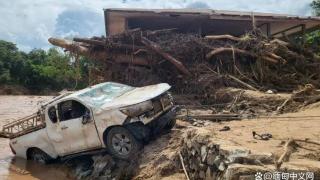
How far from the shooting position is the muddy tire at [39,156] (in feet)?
40.6

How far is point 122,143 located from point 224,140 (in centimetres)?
327

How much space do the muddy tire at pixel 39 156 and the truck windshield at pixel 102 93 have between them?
249cm

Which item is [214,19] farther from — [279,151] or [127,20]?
[279,151]

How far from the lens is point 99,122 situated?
10.2 m

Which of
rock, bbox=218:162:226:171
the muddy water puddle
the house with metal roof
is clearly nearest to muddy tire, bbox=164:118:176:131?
the muddy water puddle

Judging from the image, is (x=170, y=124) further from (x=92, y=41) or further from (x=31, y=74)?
(x=31, y=74)

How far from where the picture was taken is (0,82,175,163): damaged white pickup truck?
32.4 feet

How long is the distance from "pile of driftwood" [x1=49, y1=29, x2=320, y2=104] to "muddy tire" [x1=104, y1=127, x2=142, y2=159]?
16.0ft

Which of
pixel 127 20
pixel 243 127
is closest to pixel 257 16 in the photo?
pixel 127 20

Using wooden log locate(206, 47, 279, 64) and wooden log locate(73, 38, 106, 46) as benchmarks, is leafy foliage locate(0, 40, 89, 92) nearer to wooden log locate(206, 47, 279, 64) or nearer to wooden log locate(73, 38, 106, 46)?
wooden log locate(73, 38, 106, 46)

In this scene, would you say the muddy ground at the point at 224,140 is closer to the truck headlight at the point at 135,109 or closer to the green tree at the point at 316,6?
the truck headlight at the point at 135,109

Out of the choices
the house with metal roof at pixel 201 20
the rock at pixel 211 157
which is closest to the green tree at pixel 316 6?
the house with metal roof at pixel 201 20

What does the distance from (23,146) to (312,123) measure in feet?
26.8

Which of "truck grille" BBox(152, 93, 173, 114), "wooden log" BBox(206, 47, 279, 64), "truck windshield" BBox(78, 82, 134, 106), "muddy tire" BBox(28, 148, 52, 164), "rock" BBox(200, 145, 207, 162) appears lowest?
"muddy tire" BBox(28, 148, 52, 164)
